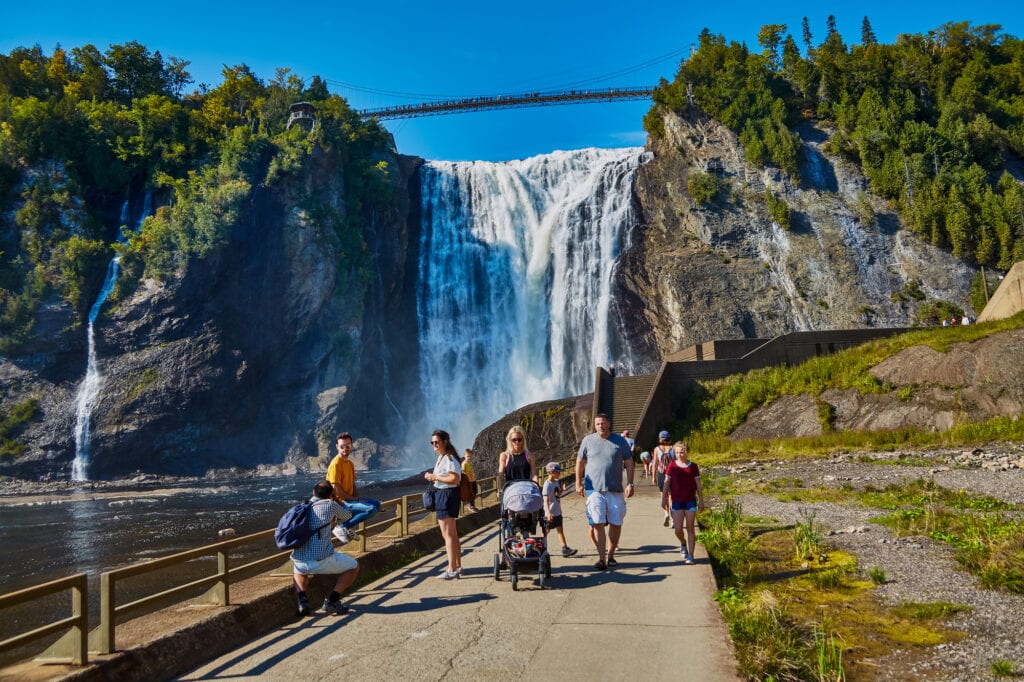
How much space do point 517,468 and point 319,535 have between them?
279 cm

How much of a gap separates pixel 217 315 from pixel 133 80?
123 ft

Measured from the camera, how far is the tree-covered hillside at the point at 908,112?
171ft

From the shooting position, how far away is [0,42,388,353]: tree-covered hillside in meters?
54.5

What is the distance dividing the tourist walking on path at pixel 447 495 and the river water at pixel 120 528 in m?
5.83

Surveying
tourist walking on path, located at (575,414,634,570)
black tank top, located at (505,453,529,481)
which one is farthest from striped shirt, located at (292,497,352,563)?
tourist walking on path, located at (575,414,634,570)

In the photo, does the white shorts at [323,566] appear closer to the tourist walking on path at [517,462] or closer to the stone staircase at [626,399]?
the tourist walking on path at [517,462]

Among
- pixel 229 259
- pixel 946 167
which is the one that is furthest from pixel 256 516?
pixel 946 167

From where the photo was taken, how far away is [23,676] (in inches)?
209

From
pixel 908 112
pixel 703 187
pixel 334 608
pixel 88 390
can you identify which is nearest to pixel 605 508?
pixel 334 608

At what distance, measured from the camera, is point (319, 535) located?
7836mm

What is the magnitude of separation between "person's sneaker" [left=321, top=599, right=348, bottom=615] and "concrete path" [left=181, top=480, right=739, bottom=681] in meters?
0.09

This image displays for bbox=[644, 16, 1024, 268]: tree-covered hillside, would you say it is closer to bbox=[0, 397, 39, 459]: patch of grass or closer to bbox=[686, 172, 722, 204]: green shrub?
bbox=[686, 172, 722, 204]: green shrub

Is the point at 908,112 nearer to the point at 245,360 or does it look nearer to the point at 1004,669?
the point at 245,360

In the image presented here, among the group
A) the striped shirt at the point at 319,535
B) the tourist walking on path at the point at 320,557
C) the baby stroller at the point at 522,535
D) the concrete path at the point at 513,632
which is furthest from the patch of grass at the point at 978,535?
the striped shirt at the point at 319,535
